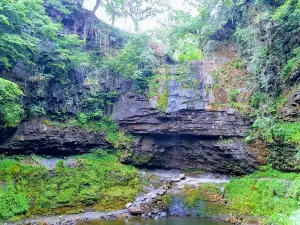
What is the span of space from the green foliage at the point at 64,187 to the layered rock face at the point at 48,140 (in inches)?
35.3

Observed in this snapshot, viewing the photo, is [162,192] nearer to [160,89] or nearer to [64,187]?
[64,187]

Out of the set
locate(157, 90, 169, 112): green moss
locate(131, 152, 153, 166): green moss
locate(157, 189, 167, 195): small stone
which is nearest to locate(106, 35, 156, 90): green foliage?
locate(157, 90, 169, 112): green moss

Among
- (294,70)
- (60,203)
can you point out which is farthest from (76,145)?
(294,70)

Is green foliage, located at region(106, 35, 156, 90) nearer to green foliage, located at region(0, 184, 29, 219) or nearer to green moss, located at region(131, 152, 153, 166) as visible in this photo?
green moss, located at region(131, 152, 153, 166)

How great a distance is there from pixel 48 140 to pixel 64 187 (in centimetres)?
385

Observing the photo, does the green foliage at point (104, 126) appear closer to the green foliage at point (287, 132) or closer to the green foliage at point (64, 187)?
the green foliage at point (64, 187)

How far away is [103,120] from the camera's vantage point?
2141 centimetres

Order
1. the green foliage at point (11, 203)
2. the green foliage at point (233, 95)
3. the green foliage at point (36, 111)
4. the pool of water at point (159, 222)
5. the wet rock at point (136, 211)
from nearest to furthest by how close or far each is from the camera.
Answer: the green foliage at point (11, 203), the pool of water at point (159, 222), the wet rock at point (136, 211), the green foliage at point (36, 111), the green foliage at point (233, 95)

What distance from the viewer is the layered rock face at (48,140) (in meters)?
17.6

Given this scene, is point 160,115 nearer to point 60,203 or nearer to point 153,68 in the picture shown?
point 153,68

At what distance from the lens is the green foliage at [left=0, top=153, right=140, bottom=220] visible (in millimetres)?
14531

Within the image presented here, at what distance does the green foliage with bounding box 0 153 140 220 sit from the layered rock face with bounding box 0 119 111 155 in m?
0.90

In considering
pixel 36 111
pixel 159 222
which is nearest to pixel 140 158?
pixel 159 222

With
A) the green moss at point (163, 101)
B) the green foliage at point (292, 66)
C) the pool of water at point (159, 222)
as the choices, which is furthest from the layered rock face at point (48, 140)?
the green foliage at point (292, 66)
